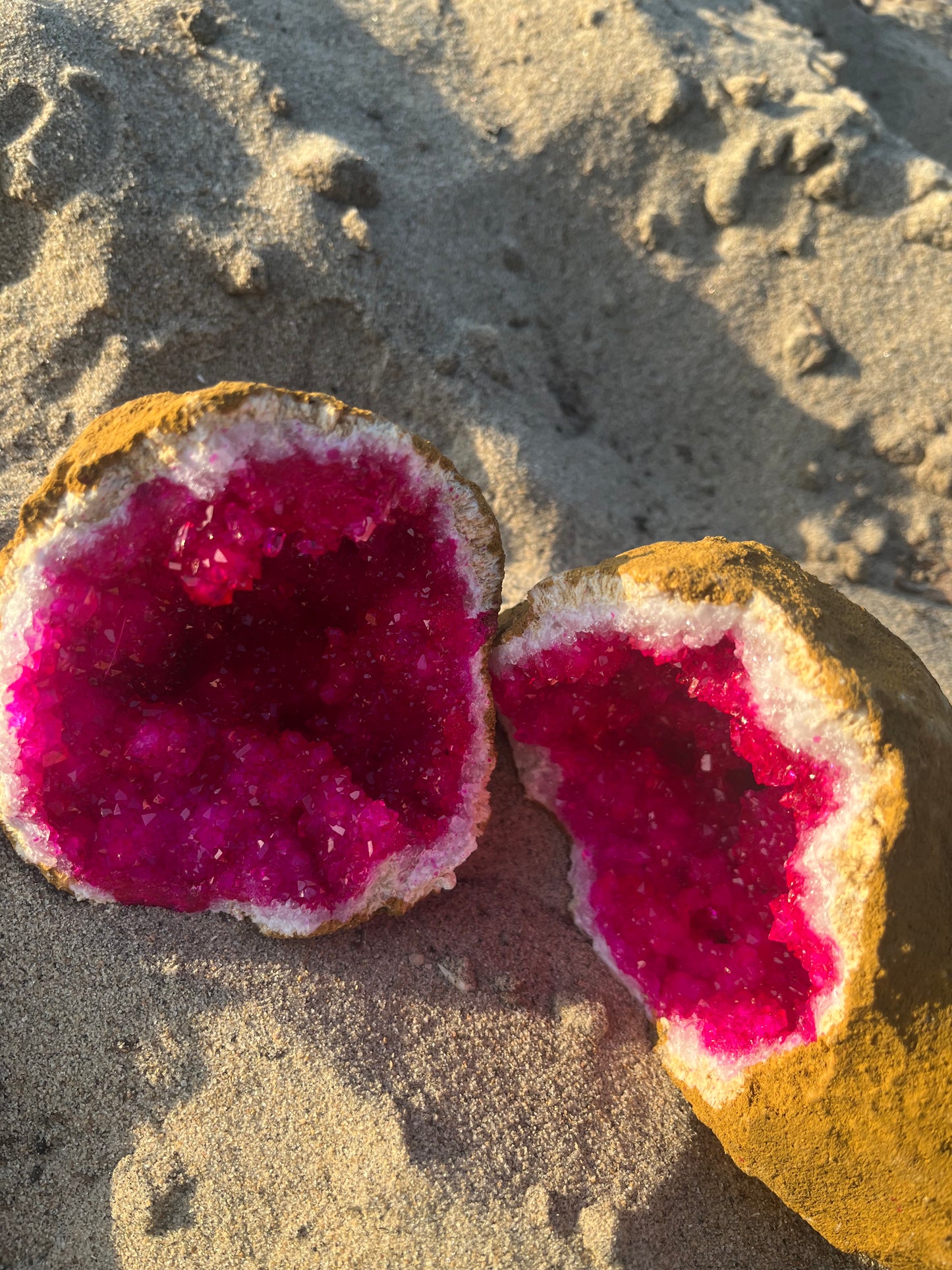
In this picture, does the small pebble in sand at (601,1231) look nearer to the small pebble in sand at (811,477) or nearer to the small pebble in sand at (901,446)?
the small pebble in sand at (811,477)

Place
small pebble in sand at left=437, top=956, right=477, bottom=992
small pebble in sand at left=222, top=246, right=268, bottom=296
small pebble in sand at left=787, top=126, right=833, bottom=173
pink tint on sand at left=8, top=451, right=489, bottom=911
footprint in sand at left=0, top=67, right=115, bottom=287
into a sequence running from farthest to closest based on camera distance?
small pebble in sand at left=787, top=126, right=833, bottom=173, small pebble in sand at left=222, top=246, right=268, bottom=296, footprint in sand at left=0, top=67, right=115, bottom=287, small pebble in sand at left=437, top=956, right=477, bottom=992, pink tint on sand at left=8, top=451, right=489, bottom=911

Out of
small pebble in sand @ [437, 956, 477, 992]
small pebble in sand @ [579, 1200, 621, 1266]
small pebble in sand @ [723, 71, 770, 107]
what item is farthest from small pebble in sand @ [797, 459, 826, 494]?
small pebble in sand @ [579, 1200, 621, 1266]

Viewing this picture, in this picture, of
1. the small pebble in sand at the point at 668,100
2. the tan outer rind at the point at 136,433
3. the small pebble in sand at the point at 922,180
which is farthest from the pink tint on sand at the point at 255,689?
the small pebble in sand at the point at 922,180

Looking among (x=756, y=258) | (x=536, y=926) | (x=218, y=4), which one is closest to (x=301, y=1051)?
(x=536, y=926)

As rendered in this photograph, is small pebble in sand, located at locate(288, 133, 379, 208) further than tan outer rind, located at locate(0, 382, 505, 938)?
Yes

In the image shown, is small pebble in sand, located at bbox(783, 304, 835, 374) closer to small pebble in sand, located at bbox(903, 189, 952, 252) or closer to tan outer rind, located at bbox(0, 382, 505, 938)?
small pebble in sand, located at bbox(903, 189, 952, 252)

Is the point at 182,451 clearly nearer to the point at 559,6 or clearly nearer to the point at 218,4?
the point at 218,4

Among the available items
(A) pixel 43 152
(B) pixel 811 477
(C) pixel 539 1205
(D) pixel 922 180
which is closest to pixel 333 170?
(A) pixel 43 152
